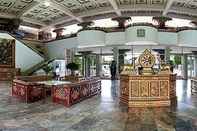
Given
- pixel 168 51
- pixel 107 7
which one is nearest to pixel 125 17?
pixel 107 7

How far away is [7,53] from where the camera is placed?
16641 millimetres

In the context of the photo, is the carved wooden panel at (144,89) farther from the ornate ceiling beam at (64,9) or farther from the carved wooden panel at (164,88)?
the ornate ceiling beam at (64,9)

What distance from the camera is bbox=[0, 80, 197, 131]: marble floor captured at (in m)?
4.43

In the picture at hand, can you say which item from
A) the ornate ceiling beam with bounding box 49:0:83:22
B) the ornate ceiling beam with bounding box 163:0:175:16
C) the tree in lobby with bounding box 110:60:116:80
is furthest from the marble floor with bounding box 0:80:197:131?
the ornate ceiling beam with bounding box 49:0:83:22

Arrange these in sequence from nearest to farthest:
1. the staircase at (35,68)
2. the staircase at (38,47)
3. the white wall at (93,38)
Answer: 1. the white wall at (93,38)
2. the staircase at (35,68)
3. the staircase at (38,47)

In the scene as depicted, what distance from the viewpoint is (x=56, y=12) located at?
781 inches

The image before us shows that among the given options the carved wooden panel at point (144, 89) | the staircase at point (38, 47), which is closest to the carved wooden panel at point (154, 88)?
the carved wooden panel at point (144, 89)

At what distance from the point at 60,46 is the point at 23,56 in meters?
2.92

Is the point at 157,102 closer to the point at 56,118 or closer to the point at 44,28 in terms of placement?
the point at 56,118

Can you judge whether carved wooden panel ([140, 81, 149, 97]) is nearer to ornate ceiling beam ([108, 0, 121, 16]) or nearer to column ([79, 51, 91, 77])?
ornate ceiling beam ([108, 0, 121, 16])

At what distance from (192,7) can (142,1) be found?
11.8ft

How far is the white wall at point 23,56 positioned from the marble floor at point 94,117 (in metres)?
10.8

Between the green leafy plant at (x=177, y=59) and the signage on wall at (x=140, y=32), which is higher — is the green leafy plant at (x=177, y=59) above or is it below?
below

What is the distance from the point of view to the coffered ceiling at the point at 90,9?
1695cm
